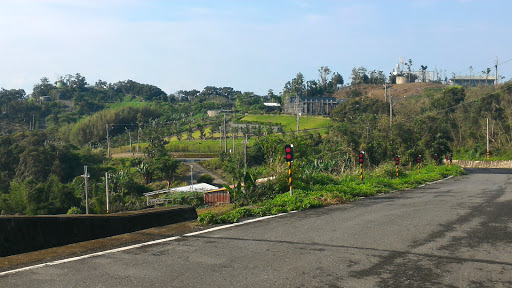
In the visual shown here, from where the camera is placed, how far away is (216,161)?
7088 cm

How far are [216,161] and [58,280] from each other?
213ft

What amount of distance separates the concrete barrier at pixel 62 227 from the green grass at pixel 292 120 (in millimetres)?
81025

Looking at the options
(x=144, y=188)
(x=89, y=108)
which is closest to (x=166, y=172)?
(x=144, y=188)

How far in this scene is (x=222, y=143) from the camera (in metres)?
86.3

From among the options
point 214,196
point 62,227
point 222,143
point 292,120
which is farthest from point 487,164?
point 62,227

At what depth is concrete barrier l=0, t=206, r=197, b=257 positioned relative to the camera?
7.30 meters

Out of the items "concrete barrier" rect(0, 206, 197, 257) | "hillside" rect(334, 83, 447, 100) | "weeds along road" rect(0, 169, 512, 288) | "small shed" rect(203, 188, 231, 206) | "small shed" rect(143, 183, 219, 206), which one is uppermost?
"hillside" rect(334, 83, 447, 100)

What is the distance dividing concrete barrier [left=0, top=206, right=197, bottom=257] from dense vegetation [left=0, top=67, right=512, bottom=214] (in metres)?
4.39

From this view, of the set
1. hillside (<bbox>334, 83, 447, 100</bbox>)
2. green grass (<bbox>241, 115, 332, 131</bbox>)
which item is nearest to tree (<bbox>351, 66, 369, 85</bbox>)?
hillside (<bbox>334, 83, 447, 100</bbox>)

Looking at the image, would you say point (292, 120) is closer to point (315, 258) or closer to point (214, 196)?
point (214, 196)

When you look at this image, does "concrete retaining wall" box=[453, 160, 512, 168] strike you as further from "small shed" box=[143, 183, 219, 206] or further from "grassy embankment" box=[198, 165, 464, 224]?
"grassy embankment" box=[198, 165, 464, 224]

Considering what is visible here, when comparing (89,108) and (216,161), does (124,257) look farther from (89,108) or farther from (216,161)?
(89,108)

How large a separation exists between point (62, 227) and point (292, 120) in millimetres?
92434

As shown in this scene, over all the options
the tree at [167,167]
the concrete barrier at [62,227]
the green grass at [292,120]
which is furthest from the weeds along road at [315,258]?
the green grass at [292,120]
